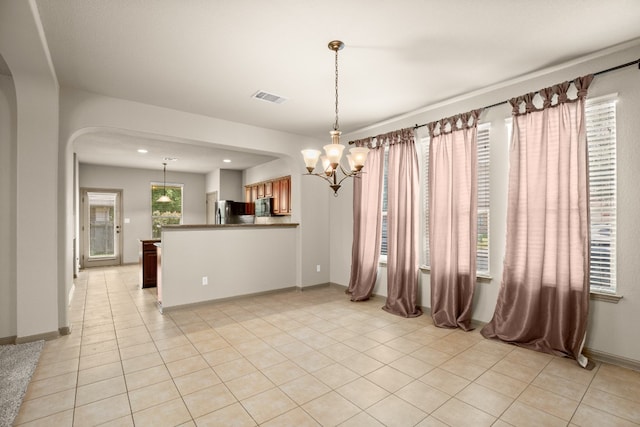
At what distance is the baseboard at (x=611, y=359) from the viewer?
2639mm

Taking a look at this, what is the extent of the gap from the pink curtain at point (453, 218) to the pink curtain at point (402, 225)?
29 cm

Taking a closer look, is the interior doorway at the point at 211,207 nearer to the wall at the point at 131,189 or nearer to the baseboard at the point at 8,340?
the wall at the point at 131,189

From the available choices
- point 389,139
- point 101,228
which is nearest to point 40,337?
point 389,139

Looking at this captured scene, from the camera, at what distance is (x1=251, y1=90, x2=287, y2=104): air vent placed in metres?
3.71

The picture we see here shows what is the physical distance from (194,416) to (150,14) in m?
2.82

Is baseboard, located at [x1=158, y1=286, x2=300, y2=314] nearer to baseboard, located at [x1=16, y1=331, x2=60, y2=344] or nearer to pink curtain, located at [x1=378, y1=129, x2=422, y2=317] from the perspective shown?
baseboard, located at [x1=16, y1=331, x2=60, y2=344]

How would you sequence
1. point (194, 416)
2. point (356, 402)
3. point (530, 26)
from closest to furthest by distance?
point (194, 416) → point (356, 402) → point (530, 26)

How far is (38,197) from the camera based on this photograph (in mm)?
3217

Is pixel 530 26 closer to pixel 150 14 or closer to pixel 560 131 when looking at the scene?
pixel 560 131

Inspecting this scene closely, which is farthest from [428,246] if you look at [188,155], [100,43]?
→ [188,155]

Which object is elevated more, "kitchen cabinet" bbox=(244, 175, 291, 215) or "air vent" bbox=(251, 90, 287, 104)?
"air vent" bbox=(251, 90, 287, 104)

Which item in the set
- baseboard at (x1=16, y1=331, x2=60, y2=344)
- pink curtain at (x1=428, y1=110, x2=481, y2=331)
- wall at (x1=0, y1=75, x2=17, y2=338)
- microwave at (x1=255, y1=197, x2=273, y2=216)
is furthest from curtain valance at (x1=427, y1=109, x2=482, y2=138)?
baseboard at (x1=16, y1=331, x2=60, y2=344)

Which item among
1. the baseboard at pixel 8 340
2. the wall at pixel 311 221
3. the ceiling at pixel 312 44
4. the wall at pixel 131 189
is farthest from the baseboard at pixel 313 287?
the wall at pixel 131 189

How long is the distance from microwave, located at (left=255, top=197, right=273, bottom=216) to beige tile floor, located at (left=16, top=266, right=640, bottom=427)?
3.54 m
